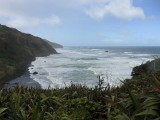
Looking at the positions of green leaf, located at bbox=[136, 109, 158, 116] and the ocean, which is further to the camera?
the ocean

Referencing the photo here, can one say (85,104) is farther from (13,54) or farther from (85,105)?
(13,54)

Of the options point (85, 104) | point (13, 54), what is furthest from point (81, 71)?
point (85, 104)

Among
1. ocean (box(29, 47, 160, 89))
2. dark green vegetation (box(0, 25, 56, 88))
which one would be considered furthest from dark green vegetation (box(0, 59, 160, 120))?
dark green vegetation (box(0, 25, 56, 88))

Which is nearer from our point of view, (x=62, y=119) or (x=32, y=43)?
(x=62, y=119)

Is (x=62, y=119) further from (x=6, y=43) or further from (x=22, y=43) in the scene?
(x=22, y=43)

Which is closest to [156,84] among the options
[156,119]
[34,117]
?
[156,119]

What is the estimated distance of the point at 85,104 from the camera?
308 inches

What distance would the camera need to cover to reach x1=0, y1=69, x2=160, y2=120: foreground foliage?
519 cm

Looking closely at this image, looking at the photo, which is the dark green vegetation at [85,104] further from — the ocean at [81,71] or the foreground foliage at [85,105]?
the ocean at [81,71]

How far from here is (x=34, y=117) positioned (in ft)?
17.8

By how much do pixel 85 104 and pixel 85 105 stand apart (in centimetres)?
5

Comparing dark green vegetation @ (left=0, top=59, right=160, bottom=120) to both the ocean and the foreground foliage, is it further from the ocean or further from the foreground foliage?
the ocean

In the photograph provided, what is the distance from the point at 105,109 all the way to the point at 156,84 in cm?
190

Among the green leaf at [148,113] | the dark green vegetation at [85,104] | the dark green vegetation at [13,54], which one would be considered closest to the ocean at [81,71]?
the dark green vegetation at [85,104]
